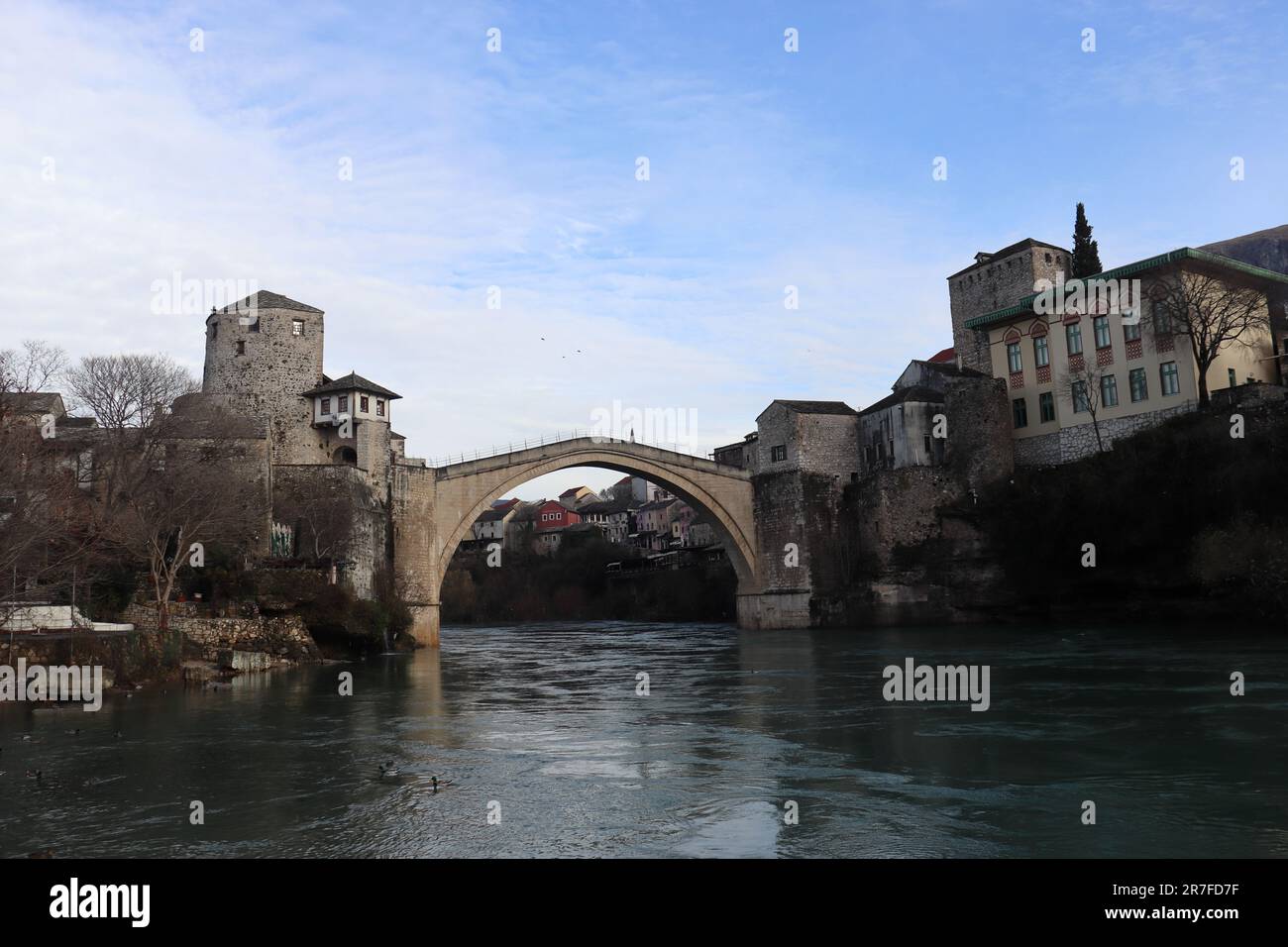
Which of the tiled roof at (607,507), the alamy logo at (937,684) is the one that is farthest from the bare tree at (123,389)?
the tiled roof at (607,507)

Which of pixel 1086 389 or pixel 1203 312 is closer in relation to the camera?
pixel 1203 312

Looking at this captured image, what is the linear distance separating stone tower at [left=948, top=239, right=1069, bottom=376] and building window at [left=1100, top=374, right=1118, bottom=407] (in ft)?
24.0

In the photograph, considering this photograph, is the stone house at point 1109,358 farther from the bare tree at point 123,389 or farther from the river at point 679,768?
the bare tree at point 123,389

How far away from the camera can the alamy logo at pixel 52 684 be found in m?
19.7

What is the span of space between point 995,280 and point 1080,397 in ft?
44.4

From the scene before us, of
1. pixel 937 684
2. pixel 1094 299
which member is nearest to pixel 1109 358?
pixel 1094 299

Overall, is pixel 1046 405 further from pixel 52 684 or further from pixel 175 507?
pixel 52 684

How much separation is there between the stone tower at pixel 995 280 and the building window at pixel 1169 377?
32.2 feet

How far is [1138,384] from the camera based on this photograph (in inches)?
1531

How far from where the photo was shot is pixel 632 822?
937cm

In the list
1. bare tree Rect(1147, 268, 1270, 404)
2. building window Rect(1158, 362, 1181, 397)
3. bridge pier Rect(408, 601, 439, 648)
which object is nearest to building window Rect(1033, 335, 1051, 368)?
bare tree Rect(1147, 268, 1270, 404)

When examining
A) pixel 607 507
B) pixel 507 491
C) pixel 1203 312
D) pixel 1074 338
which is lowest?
pixel 507 491

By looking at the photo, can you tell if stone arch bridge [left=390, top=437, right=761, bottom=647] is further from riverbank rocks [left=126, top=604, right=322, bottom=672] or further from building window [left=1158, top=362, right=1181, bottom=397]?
building window [left=1158, top=362, right=1181, bottom=397]
